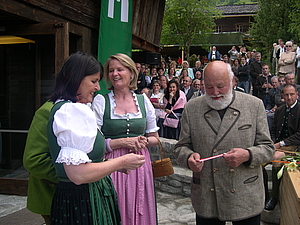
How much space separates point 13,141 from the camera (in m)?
5.02

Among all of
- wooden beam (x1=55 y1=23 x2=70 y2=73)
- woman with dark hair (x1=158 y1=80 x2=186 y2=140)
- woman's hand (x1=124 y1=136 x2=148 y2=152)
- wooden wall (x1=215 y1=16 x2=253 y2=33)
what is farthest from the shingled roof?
woman's hand (x1=124 y1=136 x2=148 y2=152)

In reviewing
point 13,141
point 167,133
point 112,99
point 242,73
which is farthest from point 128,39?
point 242,73

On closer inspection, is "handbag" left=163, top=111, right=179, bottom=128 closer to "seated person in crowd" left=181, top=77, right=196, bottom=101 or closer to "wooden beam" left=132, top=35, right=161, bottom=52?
"seated person in crowd" left=181, top=77, right=196, bottom=101

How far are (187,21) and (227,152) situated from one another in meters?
21.3

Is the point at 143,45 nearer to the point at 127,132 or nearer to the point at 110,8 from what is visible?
the point at 110,8

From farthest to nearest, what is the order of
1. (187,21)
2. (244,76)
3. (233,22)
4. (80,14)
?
(233,22), (187,21), (244,76), (80,14)

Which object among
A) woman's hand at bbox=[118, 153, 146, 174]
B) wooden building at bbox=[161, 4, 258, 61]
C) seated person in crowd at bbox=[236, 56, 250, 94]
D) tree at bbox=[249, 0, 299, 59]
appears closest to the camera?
woman's hand at bbox=[118, 153, 146, 174]

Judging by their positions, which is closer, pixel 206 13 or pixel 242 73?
pixel 242 73

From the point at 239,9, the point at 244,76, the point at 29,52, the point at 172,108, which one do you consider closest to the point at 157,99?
the point at 172,108

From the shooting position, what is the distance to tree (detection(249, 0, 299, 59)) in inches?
918

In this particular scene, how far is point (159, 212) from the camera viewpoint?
14.4 feet

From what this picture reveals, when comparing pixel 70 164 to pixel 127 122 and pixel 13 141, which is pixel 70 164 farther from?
pixel 13 141

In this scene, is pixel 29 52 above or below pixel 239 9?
below

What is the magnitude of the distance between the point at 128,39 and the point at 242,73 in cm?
599
